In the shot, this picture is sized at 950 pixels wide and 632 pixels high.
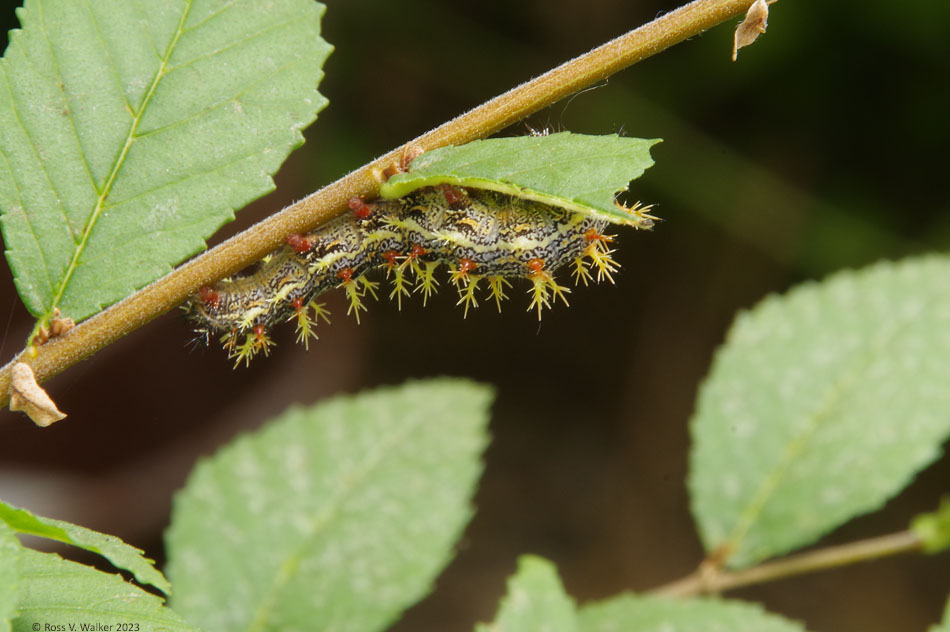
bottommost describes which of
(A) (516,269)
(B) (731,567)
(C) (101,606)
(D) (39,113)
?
(C) (101,606)

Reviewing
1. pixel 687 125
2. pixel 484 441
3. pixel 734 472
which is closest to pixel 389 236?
pixel 484 441

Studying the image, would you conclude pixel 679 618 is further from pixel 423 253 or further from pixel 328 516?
pixel 423 253

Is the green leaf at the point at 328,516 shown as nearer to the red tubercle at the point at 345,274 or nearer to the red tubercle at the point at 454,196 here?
the red tubercle at the point at 345,274

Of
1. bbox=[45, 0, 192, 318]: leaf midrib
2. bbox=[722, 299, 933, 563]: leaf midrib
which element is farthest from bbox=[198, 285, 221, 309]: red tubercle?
bbox=[722, 299, 933, 563]: leaf midrib

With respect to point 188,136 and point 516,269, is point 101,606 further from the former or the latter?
point 516,269

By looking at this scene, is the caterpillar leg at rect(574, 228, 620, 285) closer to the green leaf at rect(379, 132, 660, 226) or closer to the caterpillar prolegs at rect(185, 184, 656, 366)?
the caterpillar prolegs at rect(185, 184, 656, 366)

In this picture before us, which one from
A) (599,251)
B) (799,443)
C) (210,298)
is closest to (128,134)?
(210,298)
